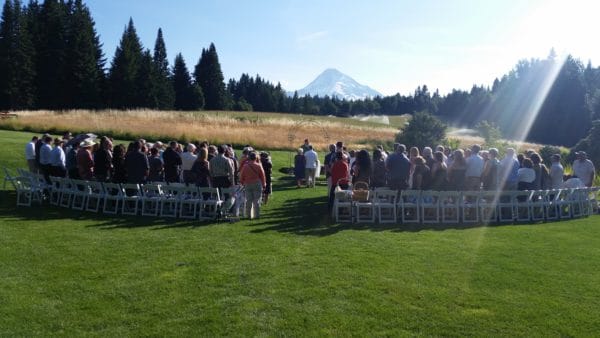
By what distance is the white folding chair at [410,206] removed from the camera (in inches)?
486

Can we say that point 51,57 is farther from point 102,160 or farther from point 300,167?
point 102,160

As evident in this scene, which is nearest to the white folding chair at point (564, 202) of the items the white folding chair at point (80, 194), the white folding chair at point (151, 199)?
the white folding chair at point (151, 199)

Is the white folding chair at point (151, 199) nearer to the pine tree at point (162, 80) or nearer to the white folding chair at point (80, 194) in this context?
the white folding chair at point (80, 194)

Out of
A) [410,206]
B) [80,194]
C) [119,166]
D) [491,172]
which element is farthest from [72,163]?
[491,172]

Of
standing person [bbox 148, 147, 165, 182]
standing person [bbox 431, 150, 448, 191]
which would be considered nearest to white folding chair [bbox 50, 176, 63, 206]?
standing person [bbox 148, 147, 165, 182]

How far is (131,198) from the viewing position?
1271cm

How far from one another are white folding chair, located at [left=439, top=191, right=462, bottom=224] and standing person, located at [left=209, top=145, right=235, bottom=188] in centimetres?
554

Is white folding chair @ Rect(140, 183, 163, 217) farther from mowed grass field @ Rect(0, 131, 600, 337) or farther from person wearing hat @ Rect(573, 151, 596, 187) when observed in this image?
person wearing hat @ Rect(573, 151, 596, 187)

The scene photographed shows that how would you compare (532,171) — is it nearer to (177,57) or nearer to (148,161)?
(148,161)

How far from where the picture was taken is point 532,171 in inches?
543

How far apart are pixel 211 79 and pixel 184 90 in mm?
6731

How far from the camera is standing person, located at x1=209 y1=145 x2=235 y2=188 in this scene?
12.5 m

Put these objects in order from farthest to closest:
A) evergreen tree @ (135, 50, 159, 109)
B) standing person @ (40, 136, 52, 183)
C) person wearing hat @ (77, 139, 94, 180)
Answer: evergreen tree @ (135, 50, 159, 109) → standing person @ (40, 136, 52, 183) → person wearing hat @ (77, 139, 94, 180)

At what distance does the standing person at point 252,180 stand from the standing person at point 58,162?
6.06 metres
